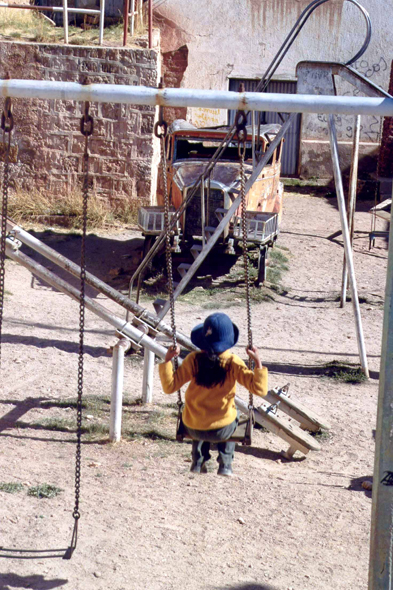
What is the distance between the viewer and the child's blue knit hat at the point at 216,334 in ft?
12.3

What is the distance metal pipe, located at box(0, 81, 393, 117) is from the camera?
11.6ft

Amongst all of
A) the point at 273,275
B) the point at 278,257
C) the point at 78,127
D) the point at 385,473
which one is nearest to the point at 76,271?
the point at 385,473

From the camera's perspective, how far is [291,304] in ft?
32.5

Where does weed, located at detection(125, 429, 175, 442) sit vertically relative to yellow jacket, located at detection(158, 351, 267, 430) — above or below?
below

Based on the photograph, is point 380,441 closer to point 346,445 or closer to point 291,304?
point 346,445

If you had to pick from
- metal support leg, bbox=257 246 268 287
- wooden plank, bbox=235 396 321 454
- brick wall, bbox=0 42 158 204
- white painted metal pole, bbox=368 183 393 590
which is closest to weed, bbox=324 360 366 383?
wooden plank, bbox=235 396 321 454

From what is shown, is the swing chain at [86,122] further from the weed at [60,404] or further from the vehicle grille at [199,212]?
the vehicle grille at [199,212]

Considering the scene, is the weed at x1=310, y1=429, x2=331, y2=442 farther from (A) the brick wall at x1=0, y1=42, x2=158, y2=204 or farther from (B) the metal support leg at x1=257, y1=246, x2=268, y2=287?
(A) the brick wall at x1=0, y1=42, x2=158, y2=204

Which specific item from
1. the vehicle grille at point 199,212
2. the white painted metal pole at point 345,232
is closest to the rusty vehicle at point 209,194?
the vehicle grille at point 199,212

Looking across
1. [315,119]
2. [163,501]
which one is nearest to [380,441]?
[163,501]

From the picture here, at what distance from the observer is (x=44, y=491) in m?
4.82

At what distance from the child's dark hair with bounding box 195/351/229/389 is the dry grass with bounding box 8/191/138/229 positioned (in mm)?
8738

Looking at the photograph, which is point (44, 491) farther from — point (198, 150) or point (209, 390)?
point (198, 150)

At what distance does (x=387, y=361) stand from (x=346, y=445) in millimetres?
2825
